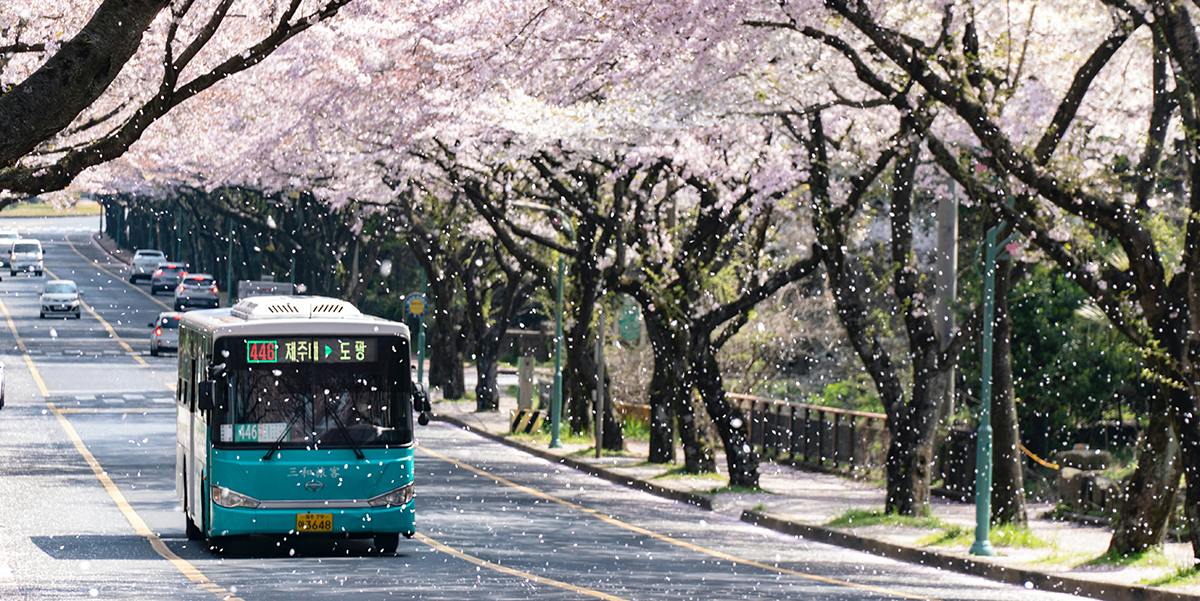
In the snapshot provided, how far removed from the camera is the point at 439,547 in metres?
18.8

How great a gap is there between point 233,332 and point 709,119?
8.74 m

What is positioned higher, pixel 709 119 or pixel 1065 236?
pixel 709 119

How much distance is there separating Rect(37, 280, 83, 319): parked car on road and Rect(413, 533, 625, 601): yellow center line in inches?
2338

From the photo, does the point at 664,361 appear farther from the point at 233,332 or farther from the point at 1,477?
the point at 233,332

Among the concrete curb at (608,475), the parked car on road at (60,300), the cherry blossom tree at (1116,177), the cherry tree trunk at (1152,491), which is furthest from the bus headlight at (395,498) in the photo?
the parked car on road at (60,300)

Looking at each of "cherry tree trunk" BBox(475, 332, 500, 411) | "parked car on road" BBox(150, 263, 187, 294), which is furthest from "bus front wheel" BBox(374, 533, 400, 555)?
"parked car on road" BBox(150, 263, 187, 294)

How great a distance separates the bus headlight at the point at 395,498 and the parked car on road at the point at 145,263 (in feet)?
268

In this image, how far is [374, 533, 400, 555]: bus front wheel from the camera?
59.0ft

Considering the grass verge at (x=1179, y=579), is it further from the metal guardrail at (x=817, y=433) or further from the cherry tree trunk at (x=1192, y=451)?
the metal guardrail at (x=817, y=433)

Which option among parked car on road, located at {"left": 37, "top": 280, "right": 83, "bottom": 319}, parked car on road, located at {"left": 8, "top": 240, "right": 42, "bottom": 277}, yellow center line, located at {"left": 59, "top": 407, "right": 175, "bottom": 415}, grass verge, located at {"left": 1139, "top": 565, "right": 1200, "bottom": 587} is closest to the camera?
grass verge, located at {"left": 1139, "top": 565, "right": 1200, "bottom": 587}

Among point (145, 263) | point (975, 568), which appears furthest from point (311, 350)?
point (145, 263)

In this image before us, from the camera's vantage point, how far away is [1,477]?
25.2 m

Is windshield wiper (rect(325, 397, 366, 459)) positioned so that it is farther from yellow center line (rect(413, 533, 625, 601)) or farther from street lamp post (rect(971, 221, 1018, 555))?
street lamp post (rect(971, 221, 1018, 555))

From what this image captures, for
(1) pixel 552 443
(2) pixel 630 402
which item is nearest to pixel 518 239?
(2) pixel 630 402
